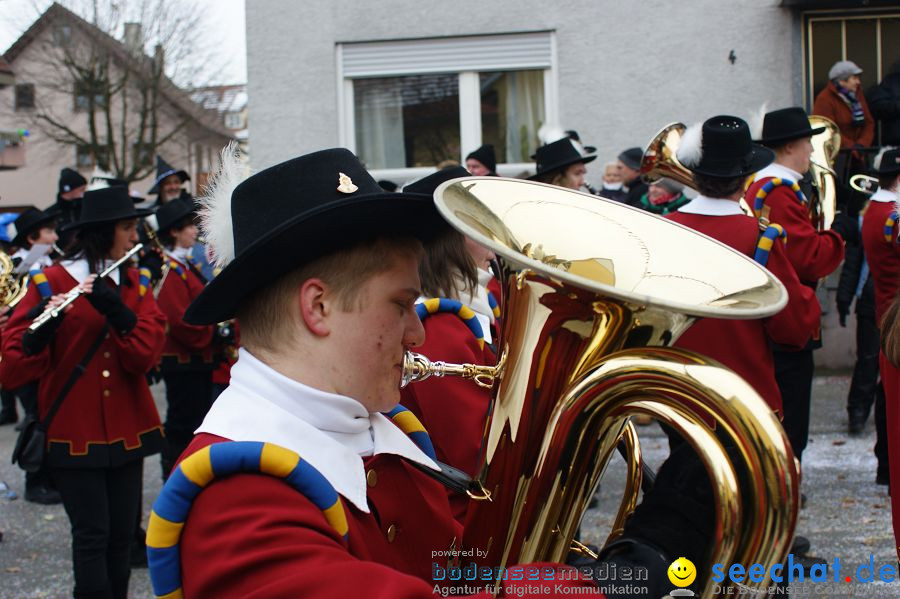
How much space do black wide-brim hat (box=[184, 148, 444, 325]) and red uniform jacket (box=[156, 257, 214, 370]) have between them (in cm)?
458

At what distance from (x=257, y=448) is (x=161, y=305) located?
17.0 feet

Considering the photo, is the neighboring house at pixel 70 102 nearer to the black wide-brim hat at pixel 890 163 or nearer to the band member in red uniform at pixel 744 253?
the black wide-brim hat at pixel 890 163

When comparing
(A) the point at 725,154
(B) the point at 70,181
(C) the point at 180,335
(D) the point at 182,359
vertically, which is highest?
(B) the point at 70,181

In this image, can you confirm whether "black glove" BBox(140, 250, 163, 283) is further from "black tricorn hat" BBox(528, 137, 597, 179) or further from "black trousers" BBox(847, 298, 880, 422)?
"black trousers" BBox(847, 298, 880, 422)

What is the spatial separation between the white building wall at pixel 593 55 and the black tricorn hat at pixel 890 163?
3754mm

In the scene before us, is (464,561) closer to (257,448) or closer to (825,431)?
(257,448)

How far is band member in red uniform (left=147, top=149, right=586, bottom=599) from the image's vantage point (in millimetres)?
1500

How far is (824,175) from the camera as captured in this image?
6520 mm

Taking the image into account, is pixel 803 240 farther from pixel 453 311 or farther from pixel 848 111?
pixel 848 111

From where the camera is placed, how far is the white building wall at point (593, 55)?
376 inches

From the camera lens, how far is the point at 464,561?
1866 mm

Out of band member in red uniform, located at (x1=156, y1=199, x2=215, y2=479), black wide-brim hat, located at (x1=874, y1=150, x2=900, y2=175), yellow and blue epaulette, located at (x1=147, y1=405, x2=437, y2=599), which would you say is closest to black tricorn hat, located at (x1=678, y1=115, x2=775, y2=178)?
black wide-brim hat, located at (x1=874, y1=150, x2=900, y2=175)

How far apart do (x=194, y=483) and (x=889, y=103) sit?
8.91m

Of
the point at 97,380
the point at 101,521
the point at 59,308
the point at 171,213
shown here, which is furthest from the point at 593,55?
the point at 101,521
